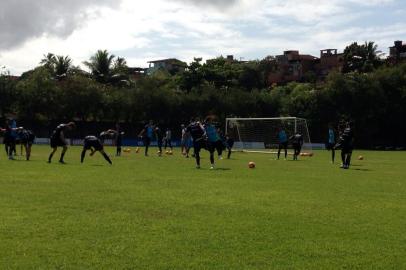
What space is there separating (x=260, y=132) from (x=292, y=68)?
2635 inches

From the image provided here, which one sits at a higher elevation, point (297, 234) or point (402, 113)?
point (402, 113)

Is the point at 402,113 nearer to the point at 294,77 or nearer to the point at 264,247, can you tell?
the point at 294,77

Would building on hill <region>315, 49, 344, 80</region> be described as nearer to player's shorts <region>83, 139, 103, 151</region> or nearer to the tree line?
the tree line

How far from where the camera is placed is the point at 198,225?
870 centimetres

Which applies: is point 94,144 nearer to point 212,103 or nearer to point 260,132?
point 260,132

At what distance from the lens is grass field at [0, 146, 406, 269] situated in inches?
261

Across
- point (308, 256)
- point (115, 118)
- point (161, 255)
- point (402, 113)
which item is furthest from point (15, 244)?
point (402, 113)

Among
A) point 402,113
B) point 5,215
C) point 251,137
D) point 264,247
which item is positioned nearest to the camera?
point 264,247

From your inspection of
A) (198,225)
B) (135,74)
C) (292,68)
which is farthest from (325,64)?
(198,225)

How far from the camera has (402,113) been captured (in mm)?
63375

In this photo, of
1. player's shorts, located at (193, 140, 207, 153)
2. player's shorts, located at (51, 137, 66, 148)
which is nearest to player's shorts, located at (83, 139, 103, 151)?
player's shorts, located at (51, 137, 66, 148)

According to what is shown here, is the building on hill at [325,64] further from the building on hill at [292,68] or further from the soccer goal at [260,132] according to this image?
the soccer goal at [260,132]

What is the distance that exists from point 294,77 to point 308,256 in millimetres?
105595

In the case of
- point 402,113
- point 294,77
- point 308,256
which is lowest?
point 308,256
